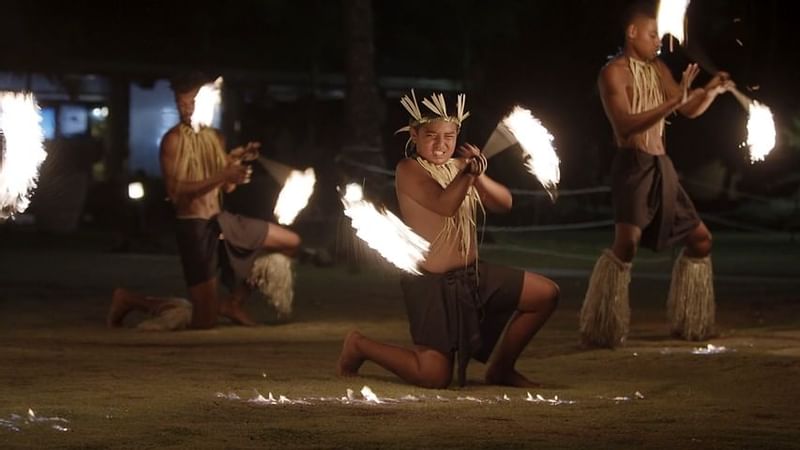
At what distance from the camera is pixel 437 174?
7.00m

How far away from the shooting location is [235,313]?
10430mm

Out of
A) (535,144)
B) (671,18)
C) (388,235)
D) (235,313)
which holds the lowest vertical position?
(235,313)

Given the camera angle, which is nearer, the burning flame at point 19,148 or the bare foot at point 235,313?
the burning flame at point 19,148

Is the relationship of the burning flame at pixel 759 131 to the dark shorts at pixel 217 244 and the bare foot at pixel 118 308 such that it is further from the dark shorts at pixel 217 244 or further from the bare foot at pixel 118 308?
the bare foot at pixel 118 308

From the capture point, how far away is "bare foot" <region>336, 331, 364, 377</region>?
7297 millimetres

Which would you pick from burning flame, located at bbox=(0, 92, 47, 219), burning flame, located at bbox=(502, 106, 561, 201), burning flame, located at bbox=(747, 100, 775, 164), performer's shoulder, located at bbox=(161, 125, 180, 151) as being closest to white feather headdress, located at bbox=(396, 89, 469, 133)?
burning flame, located at bbox=(502, 106, 561, 201)

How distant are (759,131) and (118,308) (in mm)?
4433

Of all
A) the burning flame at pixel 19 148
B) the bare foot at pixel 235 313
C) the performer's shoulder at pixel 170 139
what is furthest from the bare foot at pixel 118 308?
the burning flame at pixel 19 148

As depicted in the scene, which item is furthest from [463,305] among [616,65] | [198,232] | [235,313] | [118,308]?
[118,308]

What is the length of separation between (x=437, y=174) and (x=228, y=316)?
3.82 metres

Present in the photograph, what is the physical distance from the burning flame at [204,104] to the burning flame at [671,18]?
3192 mm

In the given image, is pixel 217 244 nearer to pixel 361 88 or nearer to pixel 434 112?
pixel 434 112

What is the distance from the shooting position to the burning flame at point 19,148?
26.6 ft

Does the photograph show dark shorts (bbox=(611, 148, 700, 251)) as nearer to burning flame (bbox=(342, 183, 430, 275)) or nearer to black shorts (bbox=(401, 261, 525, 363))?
black shorts (bbox=(401, 261, 525, 363))
